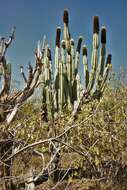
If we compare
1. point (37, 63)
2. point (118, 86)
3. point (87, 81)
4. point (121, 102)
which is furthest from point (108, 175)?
point (87, 81)

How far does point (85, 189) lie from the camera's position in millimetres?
9484

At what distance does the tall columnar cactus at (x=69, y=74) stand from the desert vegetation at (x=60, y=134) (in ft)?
0.12

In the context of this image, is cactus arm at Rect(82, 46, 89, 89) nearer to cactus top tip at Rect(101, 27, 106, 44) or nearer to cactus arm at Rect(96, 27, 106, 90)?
cactus arm at Rect(96, 27, 106, 90)

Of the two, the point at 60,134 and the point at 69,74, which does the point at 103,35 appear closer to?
the point at 69,74

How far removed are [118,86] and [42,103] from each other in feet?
7.95

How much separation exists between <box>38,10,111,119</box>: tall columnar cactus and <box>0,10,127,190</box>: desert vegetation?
0.12 feet

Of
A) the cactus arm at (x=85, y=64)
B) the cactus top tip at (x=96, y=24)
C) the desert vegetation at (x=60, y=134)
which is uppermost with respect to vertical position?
the cactus top tip at (x=96, y=24)

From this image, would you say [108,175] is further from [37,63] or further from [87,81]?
[87,81]

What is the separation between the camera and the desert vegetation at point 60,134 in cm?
792

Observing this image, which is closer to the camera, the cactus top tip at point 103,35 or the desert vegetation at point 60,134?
the desert vegetation at point 60,134

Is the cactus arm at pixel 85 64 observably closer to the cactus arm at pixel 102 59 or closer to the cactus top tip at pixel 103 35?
the cactus arm at pixel 102 59

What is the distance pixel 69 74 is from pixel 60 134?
7.56 meters

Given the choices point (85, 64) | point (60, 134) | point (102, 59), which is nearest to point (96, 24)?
point (102, 59)

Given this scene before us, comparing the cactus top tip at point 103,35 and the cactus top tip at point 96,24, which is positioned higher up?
the cactus top tip at point 96,24
